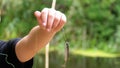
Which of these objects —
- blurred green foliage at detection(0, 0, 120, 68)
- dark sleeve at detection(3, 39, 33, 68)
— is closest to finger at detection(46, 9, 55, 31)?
dark sleeve at detection(3, 39, 33, 68)

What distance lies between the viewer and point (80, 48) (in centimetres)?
633

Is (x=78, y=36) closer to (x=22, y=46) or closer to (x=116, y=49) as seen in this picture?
(x=116, y=49)

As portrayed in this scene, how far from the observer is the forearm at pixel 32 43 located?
92 centimetres

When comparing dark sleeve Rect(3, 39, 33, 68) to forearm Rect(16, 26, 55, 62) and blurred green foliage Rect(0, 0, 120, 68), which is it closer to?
forearm Rect(16, 26, 55, 62)

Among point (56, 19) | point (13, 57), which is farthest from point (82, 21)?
point (56, 19)

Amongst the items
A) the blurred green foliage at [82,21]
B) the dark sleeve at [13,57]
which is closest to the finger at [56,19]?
the dark sleeve at [13,57]

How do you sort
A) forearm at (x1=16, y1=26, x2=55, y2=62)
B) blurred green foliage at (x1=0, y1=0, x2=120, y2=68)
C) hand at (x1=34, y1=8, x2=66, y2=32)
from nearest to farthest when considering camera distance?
hand at (x1=34, y1=8, x2=66, y2=32)
forearm at (x1=16, y1=26, x2=55, y2=62)
blurred green foliage at (x1=0, y1=0, x2=120, y2=68)

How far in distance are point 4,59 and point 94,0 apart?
6.16 meters

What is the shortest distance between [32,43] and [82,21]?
6010 mm

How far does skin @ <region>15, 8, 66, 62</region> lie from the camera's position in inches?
30.9

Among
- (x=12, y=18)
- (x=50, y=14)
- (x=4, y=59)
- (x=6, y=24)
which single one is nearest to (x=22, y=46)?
(x=4, y=59)

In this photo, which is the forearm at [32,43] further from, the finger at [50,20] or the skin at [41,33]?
the finger at [50,20]

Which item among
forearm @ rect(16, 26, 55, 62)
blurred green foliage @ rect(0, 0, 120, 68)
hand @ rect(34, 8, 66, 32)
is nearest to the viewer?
hand @ rect(34, 8, 66, 32)

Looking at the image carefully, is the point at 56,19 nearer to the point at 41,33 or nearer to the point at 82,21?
the point at 41,33
